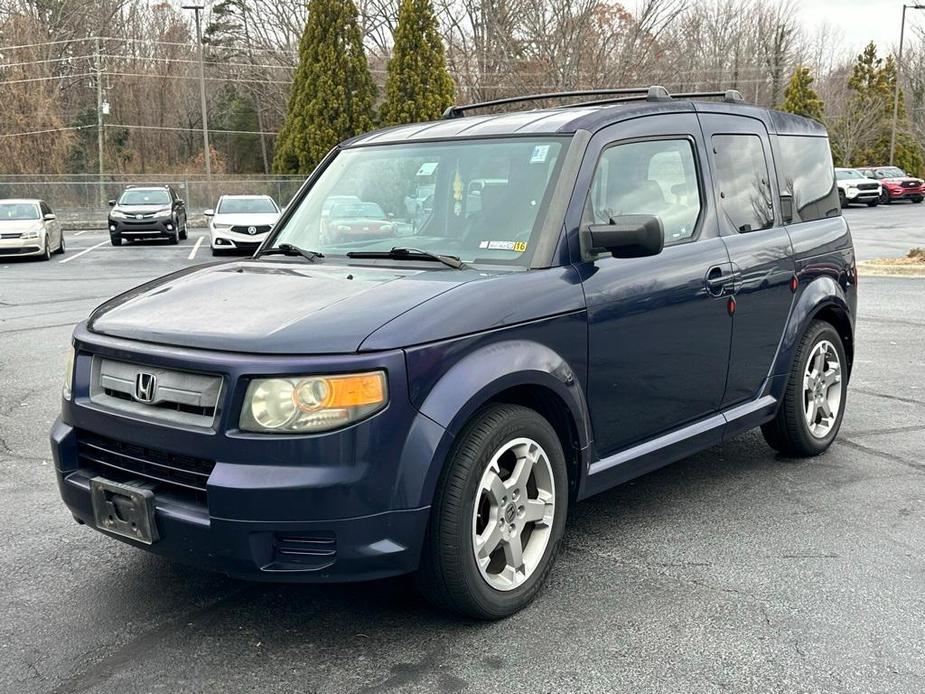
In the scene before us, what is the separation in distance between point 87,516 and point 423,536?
1297 millimetres

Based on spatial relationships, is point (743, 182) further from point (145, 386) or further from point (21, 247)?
point (21, 247)

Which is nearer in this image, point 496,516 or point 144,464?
point 144,464

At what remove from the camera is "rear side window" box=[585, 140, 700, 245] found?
4172 millimetres

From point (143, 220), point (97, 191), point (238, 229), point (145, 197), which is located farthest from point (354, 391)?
point (97, 191)

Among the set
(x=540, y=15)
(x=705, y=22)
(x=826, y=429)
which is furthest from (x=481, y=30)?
(x=826, y=429)

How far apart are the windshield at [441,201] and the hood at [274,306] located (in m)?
0.29

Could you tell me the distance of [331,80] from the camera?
3531cm

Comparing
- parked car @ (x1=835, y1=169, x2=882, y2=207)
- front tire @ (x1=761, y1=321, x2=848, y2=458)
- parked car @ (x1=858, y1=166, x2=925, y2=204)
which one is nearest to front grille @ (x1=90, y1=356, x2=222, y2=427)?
front tire @ (x1=761, y1=321, x2=848, y2=458)

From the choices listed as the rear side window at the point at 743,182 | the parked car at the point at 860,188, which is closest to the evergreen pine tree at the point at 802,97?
the parked car at the point at 860,188

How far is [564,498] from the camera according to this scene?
3822 millimetres

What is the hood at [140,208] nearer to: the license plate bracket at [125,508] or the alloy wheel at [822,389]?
the alloy wheel at [822,389]

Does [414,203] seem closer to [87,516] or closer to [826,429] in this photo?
[87,516]

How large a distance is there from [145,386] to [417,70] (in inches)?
1276

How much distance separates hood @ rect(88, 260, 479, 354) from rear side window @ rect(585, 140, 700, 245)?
0.83 meters
